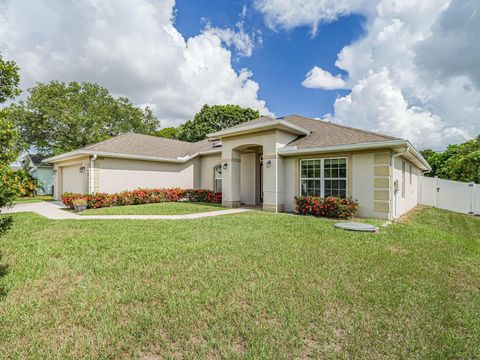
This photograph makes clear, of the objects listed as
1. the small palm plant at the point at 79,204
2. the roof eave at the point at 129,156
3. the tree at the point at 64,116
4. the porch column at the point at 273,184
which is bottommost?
the small palm plant at the point at 79,204

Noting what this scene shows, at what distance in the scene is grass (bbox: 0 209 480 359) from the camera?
2479mm

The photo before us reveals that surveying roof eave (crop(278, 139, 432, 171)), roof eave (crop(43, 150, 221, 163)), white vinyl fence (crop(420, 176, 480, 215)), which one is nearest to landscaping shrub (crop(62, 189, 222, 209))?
roof eave (crop(43, 150, 221, 163))

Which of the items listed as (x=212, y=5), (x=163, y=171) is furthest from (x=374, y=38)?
(x=163, y=171)

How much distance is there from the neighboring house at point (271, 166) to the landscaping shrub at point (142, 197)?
972mm

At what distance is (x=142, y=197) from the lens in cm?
1423

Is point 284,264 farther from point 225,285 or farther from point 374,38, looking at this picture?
point 374,38

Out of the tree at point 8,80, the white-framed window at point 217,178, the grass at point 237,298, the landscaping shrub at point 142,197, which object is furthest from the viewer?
the white-framed window at point 217,178

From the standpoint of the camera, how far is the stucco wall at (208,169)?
1669 centimetres

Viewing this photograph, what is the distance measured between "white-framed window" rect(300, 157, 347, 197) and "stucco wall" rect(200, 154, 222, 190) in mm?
6933

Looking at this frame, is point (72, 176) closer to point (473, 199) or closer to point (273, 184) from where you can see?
point (273, 184)

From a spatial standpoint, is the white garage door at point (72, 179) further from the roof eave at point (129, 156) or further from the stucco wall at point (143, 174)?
the stucco wall at point (143, 174)

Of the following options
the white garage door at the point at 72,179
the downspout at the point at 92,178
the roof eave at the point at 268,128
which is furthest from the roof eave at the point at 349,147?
the white garage door at the point at 72,179

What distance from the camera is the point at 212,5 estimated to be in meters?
11.7

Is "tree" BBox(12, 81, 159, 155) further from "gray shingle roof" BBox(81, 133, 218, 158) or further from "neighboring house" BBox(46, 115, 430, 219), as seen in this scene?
"gray shingle roof" BBox(81, 133, 218, 158)
